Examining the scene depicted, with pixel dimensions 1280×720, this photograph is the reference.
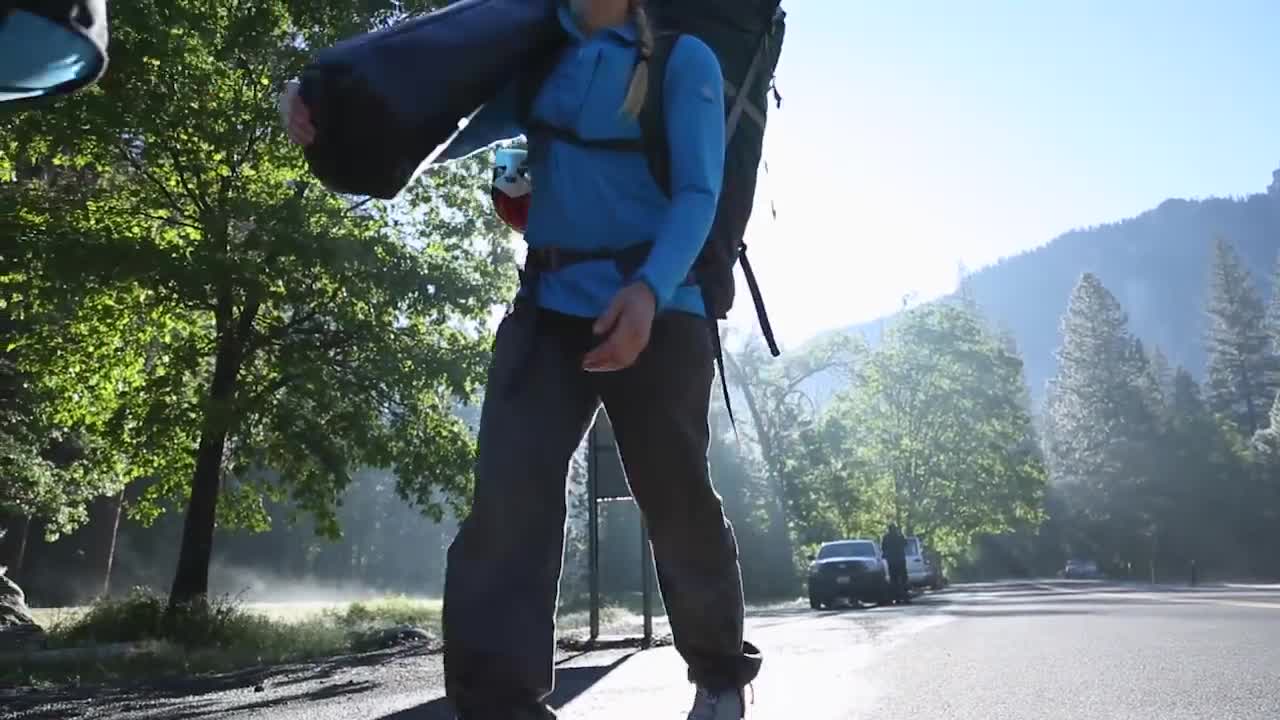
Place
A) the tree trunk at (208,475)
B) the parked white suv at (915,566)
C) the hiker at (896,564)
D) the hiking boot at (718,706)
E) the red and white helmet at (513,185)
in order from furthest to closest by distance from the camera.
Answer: the parked white suv at (915,566) < the hiker at (896,564) < the tree trunk at (208,475) < the red and white helmet at (513,185) < the hiking boot at (718,706)

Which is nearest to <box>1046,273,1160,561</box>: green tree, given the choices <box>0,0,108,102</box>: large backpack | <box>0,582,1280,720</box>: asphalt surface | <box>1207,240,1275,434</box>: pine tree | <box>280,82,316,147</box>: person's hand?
<box>1207,240,1275,434</box>: pine tree

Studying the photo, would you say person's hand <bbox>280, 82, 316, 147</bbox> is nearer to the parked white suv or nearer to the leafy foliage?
the parked white suv

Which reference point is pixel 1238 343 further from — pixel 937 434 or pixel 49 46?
pixel 49 46

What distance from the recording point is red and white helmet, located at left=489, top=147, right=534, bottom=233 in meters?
2.79

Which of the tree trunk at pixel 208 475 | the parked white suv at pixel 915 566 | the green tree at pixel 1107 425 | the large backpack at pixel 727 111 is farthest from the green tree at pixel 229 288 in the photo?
the green tree at pixel 1107 425

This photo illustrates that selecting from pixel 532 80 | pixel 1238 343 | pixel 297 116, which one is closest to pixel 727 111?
pixel 532 80

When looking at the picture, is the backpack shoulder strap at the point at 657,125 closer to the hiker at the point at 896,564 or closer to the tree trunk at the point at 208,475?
the tree trunk at the point at 208,475

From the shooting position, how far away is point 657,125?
2.54m

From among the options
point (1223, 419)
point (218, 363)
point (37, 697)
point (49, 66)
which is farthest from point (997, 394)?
point (49, 66)

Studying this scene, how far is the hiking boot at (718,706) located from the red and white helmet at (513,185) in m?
1.22

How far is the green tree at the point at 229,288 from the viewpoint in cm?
1205

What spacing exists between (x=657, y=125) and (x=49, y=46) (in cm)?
122

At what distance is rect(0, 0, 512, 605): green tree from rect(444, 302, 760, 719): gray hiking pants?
32.7 ft

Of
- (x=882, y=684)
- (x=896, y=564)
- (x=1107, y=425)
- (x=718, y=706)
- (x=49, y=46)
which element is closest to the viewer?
(x=49, y=46)
